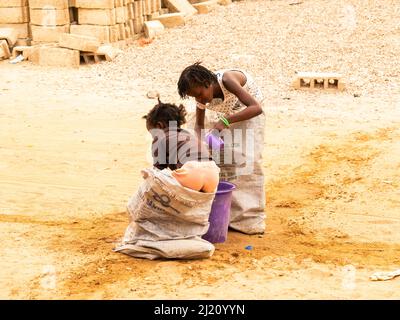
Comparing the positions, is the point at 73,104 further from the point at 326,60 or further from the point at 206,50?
the point at 326,60

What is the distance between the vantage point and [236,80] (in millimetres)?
5168

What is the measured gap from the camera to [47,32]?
13.4 meters

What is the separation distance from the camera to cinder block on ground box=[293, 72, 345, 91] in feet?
33.6

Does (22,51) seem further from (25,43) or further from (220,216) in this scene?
(220,216)

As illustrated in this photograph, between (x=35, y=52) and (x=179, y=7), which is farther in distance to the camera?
(x=179, y=7)

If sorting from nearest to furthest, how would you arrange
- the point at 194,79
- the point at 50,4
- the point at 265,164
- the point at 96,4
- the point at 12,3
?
the point at 194,79 → the point at 265,164 → the point at 96,4 → the point at 50,4 → the point at 12,3

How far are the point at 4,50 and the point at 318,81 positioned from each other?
19.6 ft

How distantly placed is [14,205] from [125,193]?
970mm

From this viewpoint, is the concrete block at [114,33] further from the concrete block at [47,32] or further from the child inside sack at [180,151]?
the child inside sack at [180,151]

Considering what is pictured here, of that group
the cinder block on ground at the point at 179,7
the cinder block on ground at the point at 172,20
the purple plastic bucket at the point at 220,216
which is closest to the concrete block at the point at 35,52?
the cinder block on ground at the point at 172,20

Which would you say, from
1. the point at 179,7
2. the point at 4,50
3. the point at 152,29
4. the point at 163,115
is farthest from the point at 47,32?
the point at 163,115

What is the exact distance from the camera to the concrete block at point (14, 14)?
13570mm

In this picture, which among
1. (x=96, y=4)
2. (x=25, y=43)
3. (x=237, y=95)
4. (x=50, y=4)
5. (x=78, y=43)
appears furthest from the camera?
(x=25, y=43)

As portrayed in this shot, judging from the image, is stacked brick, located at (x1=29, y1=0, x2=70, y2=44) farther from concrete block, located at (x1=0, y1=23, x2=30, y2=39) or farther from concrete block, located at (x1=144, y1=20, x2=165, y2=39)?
concrete block, located at (x1=144, y1=20, x2=165, y2=39)
